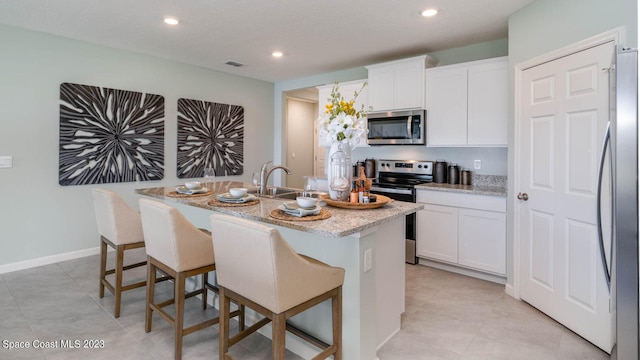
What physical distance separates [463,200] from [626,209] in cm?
192

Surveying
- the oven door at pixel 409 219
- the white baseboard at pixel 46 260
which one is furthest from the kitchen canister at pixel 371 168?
the white baseboard at pixel 46 260

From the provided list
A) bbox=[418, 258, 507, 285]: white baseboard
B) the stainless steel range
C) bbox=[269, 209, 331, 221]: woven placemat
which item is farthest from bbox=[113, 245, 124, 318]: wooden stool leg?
bbox=[418, 258, 507, 285]: white baseboard

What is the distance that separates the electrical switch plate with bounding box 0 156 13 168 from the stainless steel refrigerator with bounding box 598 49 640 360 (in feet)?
16.1

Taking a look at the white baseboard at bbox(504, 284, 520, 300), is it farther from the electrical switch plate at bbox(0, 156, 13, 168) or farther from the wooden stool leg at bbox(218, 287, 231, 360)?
the electrical switch plate at bbox(0, 156, 13, 168)

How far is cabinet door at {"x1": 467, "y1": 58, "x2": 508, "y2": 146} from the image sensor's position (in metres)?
3.46

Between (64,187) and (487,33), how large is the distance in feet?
16.1

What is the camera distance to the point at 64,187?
3.84m

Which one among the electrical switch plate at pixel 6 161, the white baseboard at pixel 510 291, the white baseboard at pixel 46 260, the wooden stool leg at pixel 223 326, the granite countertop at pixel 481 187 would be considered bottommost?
the white baseboard at pixel 510 291

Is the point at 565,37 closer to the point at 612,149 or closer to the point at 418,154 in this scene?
the point at 612,149

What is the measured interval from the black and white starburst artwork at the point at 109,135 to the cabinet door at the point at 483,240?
384cm

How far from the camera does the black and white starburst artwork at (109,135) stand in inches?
150

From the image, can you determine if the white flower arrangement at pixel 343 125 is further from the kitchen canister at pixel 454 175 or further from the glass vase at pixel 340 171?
the kitchen canister at pixel 454 175

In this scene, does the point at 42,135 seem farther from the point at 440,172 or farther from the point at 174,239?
the point at 440,172

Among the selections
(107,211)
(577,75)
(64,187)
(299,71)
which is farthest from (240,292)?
(299,71)
